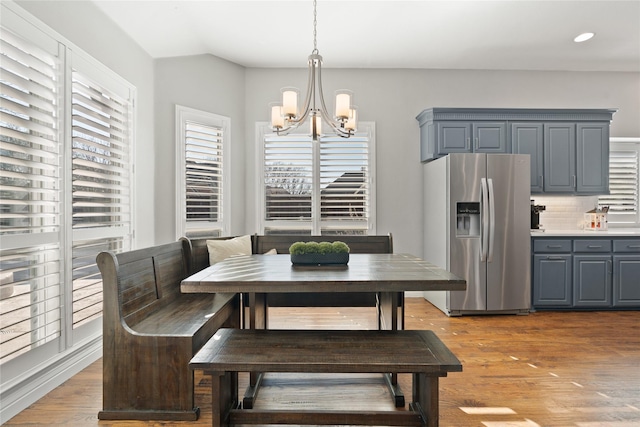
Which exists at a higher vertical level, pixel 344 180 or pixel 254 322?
pixel 344 180

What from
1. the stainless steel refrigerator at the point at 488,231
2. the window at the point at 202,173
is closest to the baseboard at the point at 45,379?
the window at the point at 202,173

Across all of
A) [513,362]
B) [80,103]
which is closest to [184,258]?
[80,103]

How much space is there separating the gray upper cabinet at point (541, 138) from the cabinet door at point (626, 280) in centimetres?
97

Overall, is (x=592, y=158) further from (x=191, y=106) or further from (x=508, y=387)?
(x=191, y=106)

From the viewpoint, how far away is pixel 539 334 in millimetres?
3566

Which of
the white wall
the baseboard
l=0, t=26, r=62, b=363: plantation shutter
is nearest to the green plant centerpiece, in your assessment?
l=0, t=26, r=62, b=363: plantation shutter

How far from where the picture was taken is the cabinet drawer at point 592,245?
4312 mm

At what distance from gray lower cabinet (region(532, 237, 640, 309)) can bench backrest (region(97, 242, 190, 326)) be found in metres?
3.75

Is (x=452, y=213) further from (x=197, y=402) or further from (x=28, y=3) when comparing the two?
(x=28, y=3)

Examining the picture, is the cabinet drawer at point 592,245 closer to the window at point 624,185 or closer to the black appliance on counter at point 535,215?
the black appliance on counter at point 535,215

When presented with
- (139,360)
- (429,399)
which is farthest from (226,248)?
(429,399)

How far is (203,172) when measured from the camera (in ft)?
14.7

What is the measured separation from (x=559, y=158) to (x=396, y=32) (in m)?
2.39

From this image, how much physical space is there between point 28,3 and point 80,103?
67 centimetres
